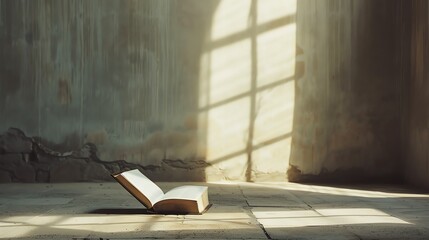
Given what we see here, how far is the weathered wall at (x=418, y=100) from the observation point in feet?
28.1

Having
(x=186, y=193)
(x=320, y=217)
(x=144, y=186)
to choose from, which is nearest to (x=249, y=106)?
(x=186, y=193)

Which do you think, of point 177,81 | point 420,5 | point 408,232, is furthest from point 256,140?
point 408,232

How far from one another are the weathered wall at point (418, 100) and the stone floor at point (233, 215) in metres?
0.68

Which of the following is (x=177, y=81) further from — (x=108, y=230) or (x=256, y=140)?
(x=108, y=230)

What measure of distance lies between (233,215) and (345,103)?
4734 mm

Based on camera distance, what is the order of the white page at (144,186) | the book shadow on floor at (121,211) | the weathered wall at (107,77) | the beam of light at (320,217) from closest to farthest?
the beam of light at (320,217) < the white page at (144,186) < the book shadow on floor at (121,211) < the weathered wall at (107,77)

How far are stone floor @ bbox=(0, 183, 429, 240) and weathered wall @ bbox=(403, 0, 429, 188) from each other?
0.68m

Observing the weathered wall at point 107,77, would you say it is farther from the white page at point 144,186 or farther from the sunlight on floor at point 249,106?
the white page at point 144,186

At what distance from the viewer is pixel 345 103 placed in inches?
378

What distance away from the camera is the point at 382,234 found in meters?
4.21

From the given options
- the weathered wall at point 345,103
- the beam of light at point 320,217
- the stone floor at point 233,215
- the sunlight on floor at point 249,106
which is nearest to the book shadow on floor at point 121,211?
the stone floor at point 233,215

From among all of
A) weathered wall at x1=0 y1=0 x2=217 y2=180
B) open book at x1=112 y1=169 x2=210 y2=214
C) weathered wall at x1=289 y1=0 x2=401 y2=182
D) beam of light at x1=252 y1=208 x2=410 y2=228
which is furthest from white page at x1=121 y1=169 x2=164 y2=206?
weathered wall at x1=289 y1=0 x2=401 y2=182

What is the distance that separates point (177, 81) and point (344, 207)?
427 cm

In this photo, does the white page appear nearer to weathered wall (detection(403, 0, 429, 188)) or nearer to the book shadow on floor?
the book shadow on floor
